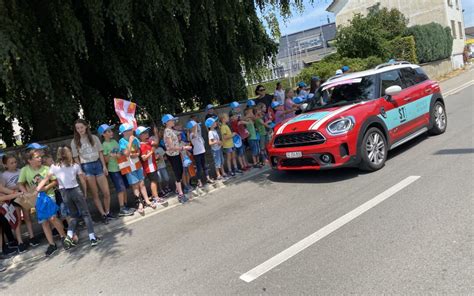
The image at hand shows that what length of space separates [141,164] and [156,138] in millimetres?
877

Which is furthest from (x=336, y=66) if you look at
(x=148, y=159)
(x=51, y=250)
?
(x=51, y=250)

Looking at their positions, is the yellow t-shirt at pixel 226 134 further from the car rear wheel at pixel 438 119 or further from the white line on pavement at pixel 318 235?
the car rear wheel at pixel 438 119

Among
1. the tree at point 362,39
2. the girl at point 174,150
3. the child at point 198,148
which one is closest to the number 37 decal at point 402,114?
the child at point 198,148

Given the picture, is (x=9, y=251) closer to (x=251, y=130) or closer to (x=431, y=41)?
(x=251, y=130)

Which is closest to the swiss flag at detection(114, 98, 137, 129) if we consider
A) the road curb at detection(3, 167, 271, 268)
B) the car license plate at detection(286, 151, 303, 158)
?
the road curb at detection(3, 167, 271, 268)

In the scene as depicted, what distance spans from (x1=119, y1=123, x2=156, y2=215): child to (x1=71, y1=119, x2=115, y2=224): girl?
0.39 meters

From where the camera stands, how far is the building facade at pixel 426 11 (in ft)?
121

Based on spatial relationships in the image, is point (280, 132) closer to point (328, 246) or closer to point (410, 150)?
point (410, 150)

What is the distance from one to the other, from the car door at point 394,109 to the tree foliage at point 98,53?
384 centimetres

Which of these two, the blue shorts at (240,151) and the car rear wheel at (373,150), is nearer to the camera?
the car rear wheel at (373,150)

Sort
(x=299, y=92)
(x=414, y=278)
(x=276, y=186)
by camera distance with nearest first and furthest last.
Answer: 1. (x=414, y=278)
2. (x=276, y=186)
3. (x=299, y=92)

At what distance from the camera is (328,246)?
4344mm

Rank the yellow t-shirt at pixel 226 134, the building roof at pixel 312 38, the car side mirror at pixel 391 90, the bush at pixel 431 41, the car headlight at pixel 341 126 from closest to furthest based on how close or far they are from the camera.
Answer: the car headlight at pixel 341 126
the car side mirror at pixel 391 90
the yellow t-shirt at pixel 226 134
the bush at pixel 431 41
the building roof at pixel 312 38

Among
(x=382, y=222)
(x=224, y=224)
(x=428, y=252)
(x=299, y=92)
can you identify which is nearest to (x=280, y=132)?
(x=224, y=224)
